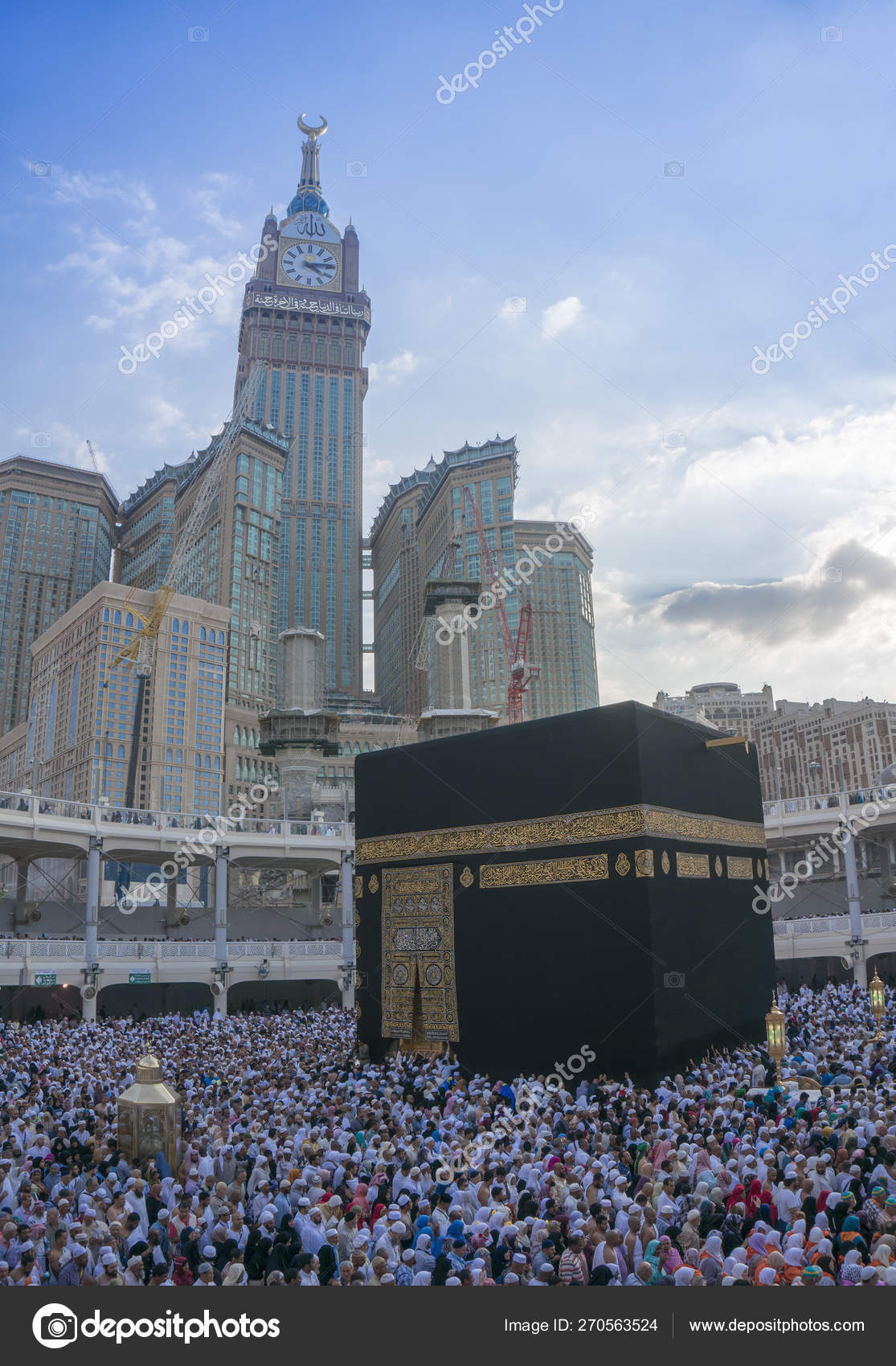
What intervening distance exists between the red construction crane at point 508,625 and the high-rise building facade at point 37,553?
39.0 metres

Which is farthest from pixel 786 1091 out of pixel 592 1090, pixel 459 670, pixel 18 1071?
pixel 459 670

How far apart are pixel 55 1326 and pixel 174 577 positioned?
331 feet

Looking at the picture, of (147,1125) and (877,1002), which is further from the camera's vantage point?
(877,1002)

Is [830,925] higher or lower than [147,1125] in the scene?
higher

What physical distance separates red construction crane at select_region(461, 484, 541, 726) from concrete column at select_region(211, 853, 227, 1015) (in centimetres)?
5881

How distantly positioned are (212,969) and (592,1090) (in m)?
18.1

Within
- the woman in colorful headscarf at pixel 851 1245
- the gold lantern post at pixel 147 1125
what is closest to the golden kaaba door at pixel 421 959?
the gold lantern post at pixel 147 1125

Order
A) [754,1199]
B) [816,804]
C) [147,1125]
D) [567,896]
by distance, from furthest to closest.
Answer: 1. [816,804]
2. [567,896]
3. [147,1125]
4. [754,1199]

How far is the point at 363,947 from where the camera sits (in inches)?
658

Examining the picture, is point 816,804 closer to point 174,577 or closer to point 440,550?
point 440,550

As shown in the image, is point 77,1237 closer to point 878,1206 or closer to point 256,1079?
point 878,1206
